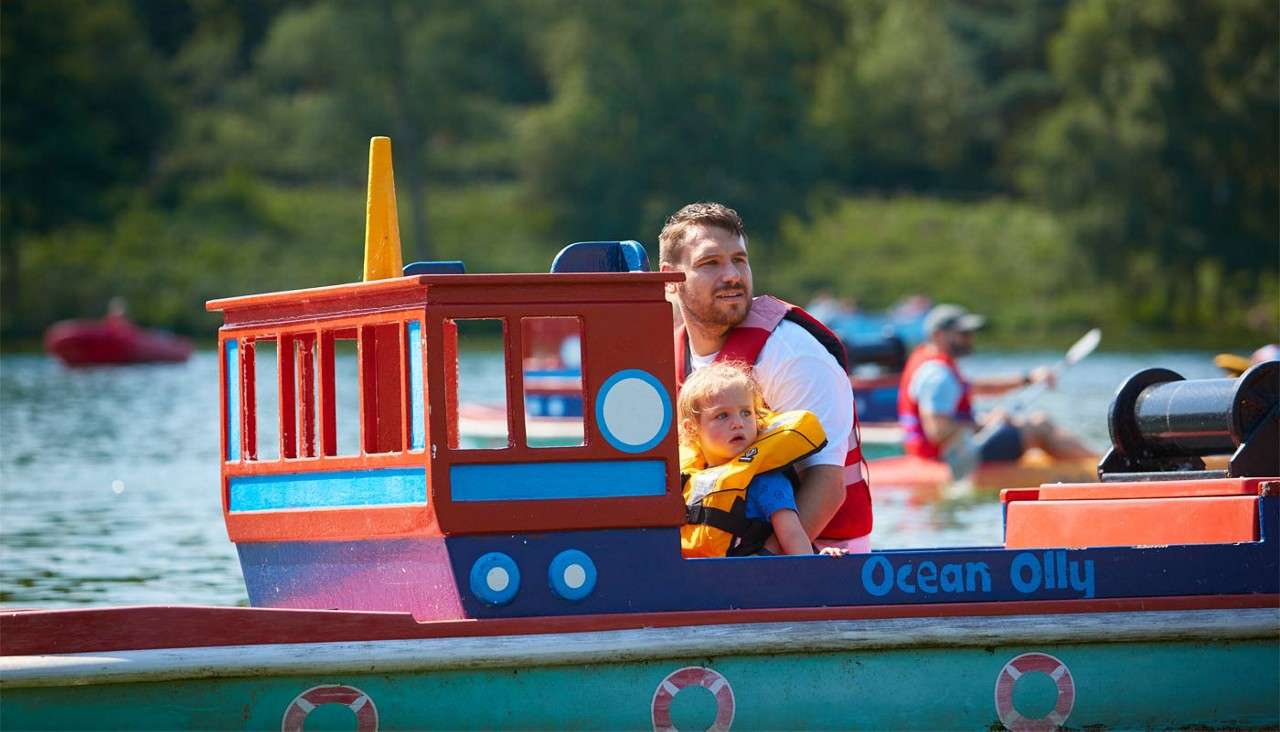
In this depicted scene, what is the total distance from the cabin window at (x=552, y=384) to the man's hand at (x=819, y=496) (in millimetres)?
10763

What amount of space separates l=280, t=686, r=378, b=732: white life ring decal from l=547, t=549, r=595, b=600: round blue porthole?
0.63m

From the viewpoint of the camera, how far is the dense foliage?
51000 millimetres

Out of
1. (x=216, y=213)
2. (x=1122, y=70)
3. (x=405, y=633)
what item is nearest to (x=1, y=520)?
(x=405, y=633)

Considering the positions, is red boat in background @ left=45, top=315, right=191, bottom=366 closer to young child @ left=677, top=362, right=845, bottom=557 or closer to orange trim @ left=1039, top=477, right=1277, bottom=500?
orange trim @ left=1039, top=477, right=1277, bottom=500

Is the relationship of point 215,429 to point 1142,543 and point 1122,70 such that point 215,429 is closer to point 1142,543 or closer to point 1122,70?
point 1142,543

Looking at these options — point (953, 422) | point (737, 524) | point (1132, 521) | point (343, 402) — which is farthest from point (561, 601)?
point (343, 402)

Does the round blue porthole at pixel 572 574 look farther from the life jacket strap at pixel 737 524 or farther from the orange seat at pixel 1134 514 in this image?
the orange seat at pixel 1134 514

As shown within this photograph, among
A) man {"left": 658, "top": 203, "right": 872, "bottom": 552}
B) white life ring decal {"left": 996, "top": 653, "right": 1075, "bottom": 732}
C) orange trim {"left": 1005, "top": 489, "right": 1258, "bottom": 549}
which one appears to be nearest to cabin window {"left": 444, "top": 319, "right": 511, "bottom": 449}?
man {"left": 658, "top": 203, "right": 872, "bottom": 552}

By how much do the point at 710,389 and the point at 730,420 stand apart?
11 cm

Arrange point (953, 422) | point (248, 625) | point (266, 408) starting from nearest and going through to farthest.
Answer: point (248, 625), point (953, 422), point (266, 408)

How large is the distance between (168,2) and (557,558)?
82.7 metres

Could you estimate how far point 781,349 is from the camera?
6324mm

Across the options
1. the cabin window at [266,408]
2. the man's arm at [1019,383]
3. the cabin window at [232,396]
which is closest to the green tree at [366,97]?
the cabin window at [266,408]

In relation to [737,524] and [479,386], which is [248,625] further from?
[479,386]
